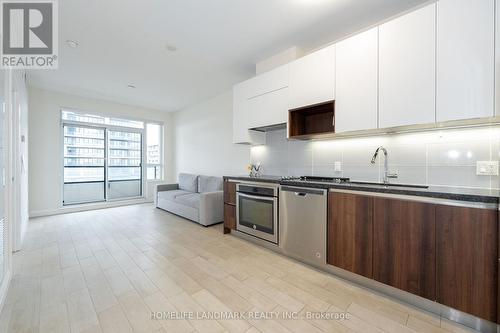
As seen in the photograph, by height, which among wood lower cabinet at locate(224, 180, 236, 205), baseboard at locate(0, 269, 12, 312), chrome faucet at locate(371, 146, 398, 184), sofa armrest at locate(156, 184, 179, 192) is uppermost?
chrome faucet at locate(371, 146, 398, 184)

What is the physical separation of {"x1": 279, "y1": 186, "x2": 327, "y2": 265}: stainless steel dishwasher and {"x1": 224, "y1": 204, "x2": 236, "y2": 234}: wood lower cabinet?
0.96 m

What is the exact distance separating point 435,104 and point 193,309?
2.63 metres

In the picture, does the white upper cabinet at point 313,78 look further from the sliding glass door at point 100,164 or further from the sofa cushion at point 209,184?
the sliding glass door at point 100,164

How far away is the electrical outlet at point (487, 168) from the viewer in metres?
1.74

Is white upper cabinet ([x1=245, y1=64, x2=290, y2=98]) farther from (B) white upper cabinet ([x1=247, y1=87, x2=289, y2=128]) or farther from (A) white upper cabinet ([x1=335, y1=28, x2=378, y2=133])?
(A) white upper cabinet ([x1=335, y1=28, x2=378, y2=133])

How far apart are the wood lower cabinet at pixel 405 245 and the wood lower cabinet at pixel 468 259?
0.17 ft

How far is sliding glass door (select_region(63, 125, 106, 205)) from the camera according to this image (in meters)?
5.14

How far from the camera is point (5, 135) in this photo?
2.11 metres

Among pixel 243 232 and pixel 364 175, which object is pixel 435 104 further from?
pixel 243 232

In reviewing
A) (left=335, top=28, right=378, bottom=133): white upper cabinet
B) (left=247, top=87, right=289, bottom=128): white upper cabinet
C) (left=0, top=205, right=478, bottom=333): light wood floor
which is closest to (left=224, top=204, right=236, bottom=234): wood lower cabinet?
(left=0, top=205, right=478, bottom=333): light wood floor

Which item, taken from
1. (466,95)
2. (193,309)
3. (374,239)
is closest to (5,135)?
(193,309)

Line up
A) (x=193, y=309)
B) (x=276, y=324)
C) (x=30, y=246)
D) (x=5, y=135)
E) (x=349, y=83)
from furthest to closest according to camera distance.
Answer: (x=30, y=246) < (x=349, y=83) < (x=5, y=135) < (x=193, y=309) < (x=276, y=324)

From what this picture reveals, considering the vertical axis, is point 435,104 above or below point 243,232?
above

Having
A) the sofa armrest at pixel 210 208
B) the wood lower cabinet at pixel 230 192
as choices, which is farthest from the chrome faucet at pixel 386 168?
the sofa armrest at pixel 210 208
